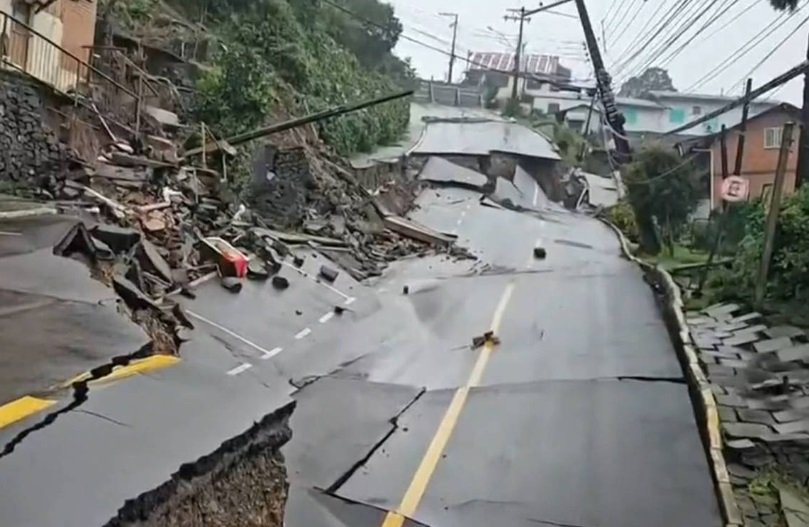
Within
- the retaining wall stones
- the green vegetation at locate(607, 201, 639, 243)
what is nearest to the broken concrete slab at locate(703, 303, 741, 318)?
the retaining wall stones

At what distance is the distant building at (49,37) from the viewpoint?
21.0 metres

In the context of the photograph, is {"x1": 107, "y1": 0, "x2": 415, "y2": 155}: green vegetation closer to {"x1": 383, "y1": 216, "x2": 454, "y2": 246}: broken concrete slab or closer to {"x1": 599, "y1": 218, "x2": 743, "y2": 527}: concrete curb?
{"x1": 383, "y1": 216, "x2": 454, "y2": 246}: broken concrete slab

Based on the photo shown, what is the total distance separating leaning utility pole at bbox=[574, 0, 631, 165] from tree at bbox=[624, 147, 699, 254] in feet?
53.7

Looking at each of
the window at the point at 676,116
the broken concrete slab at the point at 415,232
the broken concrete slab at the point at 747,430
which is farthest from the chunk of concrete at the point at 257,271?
the window at the point at 676,116

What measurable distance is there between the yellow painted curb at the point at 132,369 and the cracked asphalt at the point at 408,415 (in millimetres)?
118

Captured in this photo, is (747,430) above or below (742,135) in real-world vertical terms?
below

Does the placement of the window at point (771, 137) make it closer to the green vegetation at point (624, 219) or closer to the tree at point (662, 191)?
the green vegetation at point (624, 219)

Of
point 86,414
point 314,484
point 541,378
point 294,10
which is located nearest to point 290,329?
point 541,378

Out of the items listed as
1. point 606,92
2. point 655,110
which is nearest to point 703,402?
point 606,92

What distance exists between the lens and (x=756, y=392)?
41.3 feet

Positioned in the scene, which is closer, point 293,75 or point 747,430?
point 747,430

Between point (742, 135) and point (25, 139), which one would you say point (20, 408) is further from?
point (742, 135)

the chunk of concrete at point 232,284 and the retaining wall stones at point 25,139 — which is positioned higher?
the retaining wall stones at point 25,139

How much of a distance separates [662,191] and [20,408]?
1195 inches
